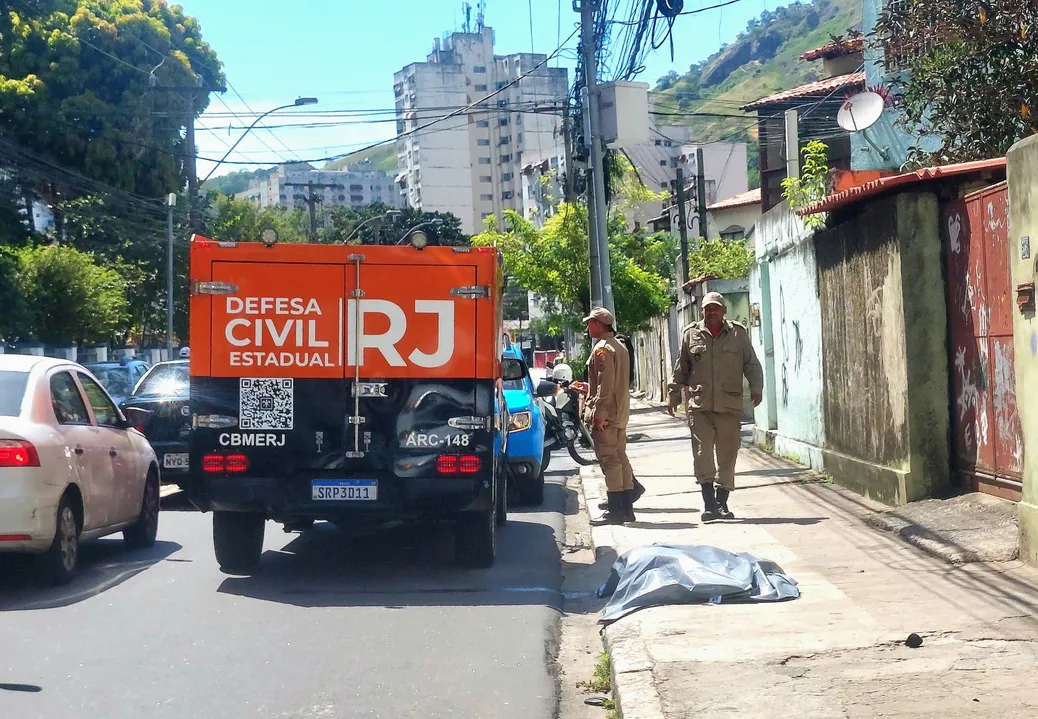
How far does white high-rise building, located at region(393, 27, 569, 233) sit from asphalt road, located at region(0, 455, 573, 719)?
115379mm

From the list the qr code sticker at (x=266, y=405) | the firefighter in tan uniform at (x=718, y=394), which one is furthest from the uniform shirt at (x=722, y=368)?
the qr code sticker at (x=266, y=405)

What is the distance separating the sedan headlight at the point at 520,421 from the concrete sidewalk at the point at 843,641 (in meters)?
2.96

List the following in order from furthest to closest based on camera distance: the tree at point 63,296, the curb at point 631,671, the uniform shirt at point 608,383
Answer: the tree at point 63,296 → the uniform shirt at point 608,383 → the curb at point 631,671

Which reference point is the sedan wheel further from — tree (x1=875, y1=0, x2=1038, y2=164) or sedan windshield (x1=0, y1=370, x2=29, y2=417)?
tree (x1=875, y1=0, x2=1038, y2=164)

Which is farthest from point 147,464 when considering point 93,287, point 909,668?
point 93,287

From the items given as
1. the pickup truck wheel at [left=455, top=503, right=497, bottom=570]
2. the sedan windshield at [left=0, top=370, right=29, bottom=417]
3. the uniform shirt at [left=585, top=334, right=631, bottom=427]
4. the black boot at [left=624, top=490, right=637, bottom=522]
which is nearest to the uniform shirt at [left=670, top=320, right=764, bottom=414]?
the uniform shirt at [left=585, top=334, right=631, bottom=427]

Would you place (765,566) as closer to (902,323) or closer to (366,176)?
(902,323)

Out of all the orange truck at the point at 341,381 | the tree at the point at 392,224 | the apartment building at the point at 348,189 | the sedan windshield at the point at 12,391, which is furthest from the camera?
the apartment building at the point at 348,189

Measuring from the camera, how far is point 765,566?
7.52 metres

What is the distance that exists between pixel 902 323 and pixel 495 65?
126 m

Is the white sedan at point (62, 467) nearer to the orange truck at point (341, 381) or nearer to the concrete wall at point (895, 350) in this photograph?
the orange truck at point (341, 381)

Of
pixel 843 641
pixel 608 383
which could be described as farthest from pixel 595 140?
pixel 843 641

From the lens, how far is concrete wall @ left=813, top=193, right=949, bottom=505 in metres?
9.52

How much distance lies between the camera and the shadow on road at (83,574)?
26.0 feet
